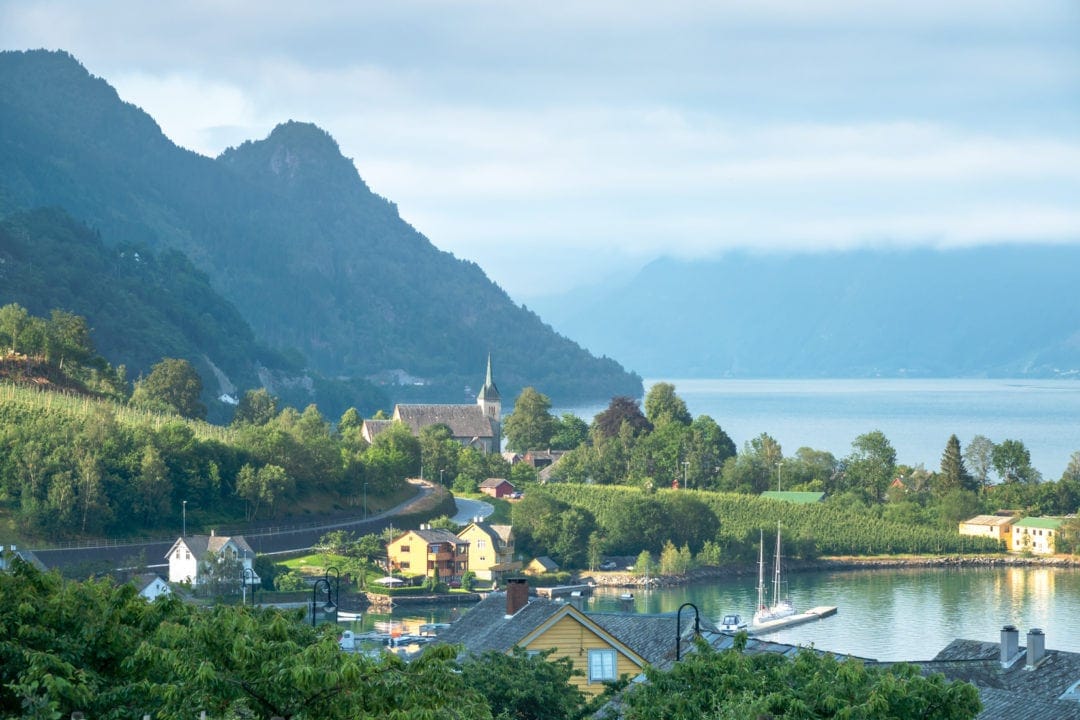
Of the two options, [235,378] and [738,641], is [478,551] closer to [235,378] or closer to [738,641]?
[738,641]

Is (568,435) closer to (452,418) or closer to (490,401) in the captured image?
(452,418)

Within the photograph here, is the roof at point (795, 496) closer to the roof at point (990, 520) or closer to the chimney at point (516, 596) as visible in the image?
the roof at point (990, 520)

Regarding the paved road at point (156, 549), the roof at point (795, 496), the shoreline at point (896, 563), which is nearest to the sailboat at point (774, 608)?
the shoreline at point (896, 563)

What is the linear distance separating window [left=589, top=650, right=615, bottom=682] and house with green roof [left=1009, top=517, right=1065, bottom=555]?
5535 cm

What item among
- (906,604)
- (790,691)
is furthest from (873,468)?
(790,691)

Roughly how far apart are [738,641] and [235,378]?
144067 millimetres

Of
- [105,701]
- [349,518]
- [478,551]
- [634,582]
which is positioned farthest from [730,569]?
[105,701]

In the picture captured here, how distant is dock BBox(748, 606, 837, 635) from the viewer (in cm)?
5334

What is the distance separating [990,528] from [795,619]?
24.4 meters

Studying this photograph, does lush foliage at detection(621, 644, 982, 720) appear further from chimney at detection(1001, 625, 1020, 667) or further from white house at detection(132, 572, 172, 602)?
white house at detection(132, 572, 172, 602)

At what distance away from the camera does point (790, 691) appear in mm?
14461

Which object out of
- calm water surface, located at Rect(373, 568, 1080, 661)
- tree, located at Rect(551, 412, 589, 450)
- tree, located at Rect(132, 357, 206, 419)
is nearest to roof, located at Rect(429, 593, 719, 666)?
calm water surface, located at Rect(373, 568, 1080, 661)

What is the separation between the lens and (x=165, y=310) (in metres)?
147

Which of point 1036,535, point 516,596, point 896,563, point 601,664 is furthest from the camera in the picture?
point 1036,535
